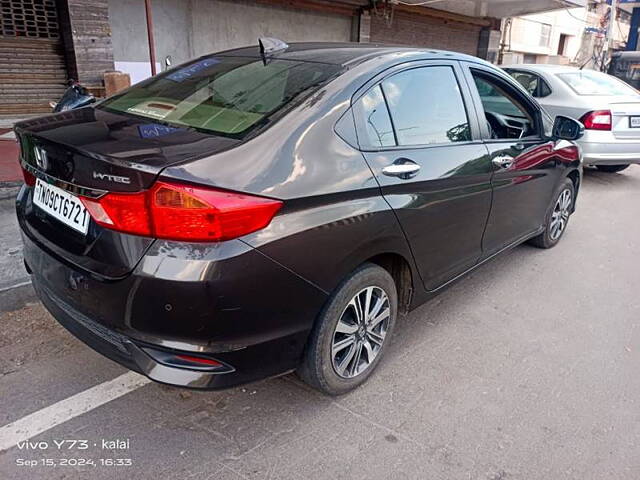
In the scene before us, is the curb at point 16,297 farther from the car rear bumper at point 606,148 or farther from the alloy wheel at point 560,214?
the car rear bumper at point 606,148

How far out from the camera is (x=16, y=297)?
3.27 meters

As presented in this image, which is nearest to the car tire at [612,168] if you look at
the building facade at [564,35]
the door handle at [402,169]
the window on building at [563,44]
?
the door handle at [402,169]

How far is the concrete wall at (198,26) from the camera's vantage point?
314 inches

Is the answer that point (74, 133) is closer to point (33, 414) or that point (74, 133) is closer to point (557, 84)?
point (33, 414)

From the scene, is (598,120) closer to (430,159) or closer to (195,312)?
(430,159)

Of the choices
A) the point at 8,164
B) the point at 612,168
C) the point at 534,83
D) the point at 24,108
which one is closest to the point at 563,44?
the point at 612,168

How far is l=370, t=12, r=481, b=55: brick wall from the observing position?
41.2 feet

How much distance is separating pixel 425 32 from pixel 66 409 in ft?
46.3

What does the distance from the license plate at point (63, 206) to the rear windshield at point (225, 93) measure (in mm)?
554

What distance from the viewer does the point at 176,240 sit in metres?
1.80

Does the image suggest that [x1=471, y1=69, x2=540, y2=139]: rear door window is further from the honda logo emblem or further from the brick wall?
the brick wall

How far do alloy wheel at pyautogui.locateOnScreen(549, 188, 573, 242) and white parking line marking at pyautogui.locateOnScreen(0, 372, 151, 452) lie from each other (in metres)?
3.85

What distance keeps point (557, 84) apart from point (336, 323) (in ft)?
22.2

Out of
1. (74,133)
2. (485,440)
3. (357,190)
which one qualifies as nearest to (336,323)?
(357,190)
